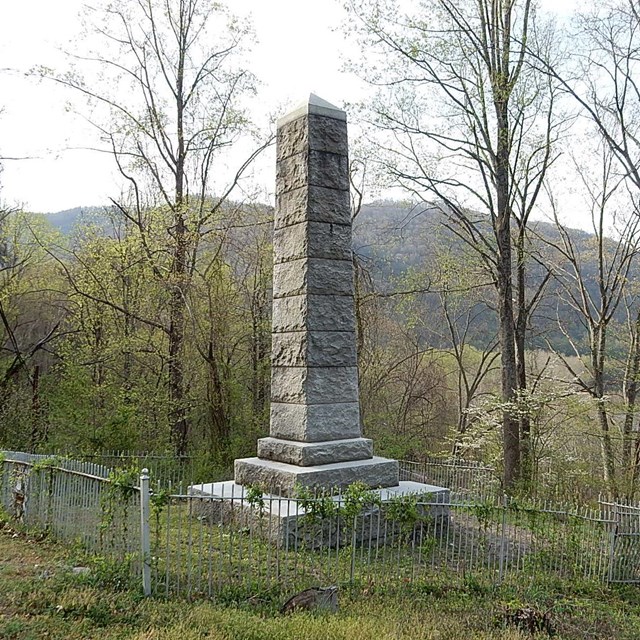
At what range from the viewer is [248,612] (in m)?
5.02

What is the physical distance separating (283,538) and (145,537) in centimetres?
163

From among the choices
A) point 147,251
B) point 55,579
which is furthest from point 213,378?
point 55,579

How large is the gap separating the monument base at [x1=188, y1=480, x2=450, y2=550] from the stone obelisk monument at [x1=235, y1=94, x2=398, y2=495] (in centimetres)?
49

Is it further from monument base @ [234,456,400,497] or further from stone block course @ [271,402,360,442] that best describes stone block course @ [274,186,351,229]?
monument base @ [234,456,400,497]

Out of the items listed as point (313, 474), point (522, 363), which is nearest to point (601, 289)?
point (522, 363)

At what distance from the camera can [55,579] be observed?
207 inches

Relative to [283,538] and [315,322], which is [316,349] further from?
[283,538]

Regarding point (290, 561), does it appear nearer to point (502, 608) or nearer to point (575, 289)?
point (502, 608)

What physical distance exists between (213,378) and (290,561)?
845 centimetres

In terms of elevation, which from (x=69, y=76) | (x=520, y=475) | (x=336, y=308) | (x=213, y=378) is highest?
(x=69, y=76)

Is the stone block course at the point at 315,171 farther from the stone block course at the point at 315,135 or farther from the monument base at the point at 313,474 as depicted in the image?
the monument base at the point at 313,474

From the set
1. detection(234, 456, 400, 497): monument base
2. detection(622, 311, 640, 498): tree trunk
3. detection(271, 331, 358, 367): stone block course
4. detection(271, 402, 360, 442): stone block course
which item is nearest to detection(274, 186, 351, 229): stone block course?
detection(271, 331, 358, 367): stone block course

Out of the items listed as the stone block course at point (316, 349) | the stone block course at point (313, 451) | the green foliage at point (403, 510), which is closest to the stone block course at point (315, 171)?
the stone block course at point (316, 349)

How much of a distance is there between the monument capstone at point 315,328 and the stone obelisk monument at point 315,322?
0.01 meters
